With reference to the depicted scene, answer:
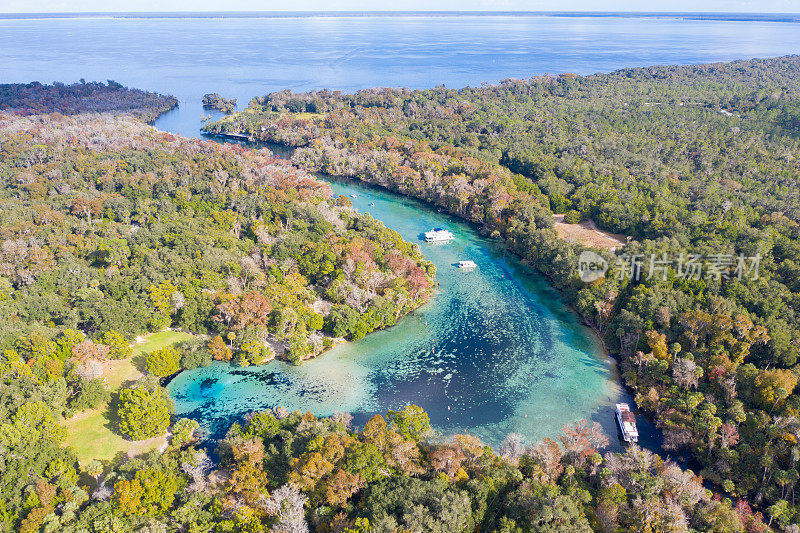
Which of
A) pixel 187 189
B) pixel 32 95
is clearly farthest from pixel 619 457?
pixel 32 95

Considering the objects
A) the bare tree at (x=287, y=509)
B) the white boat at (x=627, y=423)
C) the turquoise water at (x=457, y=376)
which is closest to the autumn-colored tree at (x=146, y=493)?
the bare tree at (x=287, y=509)

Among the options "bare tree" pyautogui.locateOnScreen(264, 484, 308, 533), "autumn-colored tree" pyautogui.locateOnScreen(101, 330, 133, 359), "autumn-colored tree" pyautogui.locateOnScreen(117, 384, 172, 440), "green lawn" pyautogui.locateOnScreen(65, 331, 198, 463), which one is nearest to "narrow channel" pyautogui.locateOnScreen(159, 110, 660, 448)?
"autumn-colored tree" pyautogui.locateOnScreen(117, 384, 172, 440)

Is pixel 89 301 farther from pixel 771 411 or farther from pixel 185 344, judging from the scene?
pixel 771 411

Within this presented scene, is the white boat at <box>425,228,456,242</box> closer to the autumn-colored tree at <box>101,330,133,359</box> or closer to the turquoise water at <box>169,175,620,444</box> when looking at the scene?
the turquoise water at <box>169,175,620,444</box>

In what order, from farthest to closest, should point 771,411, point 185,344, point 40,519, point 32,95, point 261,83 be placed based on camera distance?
1. point 261,83
2. point 32,95
3. point 185,344
4. point 771,411
5. point 40,519

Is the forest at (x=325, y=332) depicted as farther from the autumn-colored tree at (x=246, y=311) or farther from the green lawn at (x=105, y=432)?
the green lawn at (x=105, y=432)

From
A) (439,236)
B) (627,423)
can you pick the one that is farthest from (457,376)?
(439,236)
